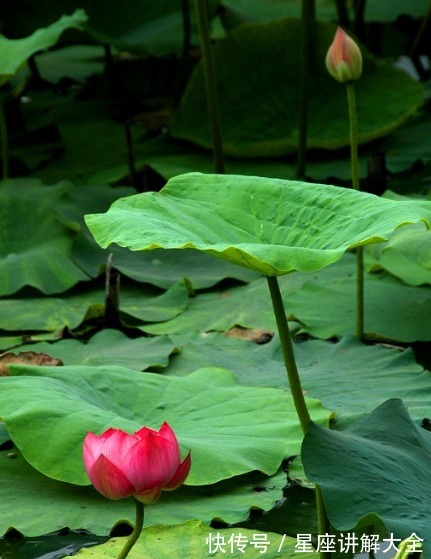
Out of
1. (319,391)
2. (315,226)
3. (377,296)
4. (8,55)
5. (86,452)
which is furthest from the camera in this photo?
(8,55)

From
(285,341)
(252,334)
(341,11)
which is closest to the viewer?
(285,341)

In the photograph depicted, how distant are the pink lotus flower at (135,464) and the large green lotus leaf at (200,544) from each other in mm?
273

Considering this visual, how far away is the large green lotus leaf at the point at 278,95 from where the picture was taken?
375 cm

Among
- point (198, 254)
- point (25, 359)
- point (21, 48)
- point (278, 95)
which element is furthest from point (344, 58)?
point (278, 95)

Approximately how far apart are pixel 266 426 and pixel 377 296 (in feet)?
2.65

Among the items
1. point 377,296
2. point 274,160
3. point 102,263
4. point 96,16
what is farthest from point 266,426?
point 96,16

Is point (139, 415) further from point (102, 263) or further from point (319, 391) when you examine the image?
point (102, 263)

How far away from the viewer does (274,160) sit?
12.3ft

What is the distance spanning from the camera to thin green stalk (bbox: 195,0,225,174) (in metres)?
3.18

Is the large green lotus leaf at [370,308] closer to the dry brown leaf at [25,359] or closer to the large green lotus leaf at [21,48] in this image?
the dry brown leaf at [25,359]

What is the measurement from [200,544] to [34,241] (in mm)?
1567

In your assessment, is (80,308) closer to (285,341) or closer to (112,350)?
(112,350)

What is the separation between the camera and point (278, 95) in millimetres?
3855

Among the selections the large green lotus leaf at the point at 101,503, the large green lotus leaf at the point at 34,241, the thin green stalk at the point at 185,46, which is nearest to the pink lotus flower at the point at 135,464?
the large green lotus leaf at the point at 101,503
